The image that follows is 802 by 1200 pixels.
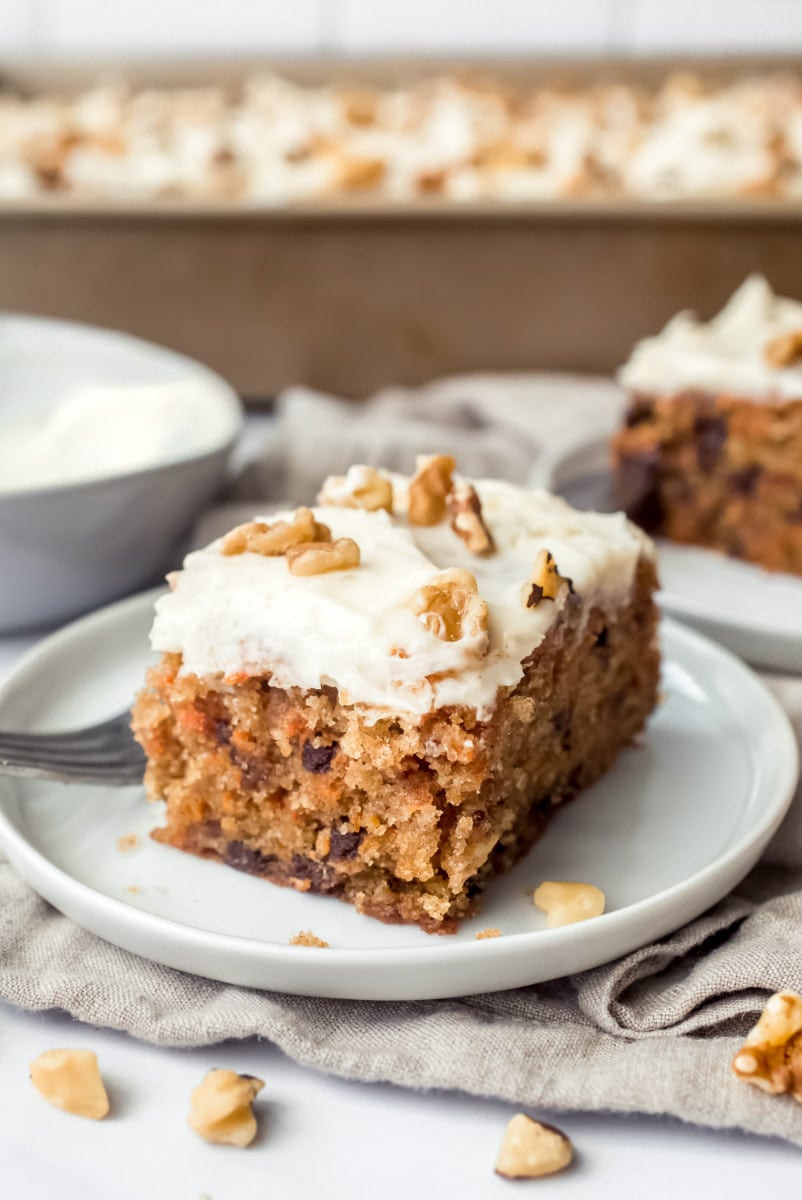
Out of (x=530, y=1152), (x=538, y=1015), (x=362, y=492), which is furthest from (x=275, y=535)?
(x=530, y=1152)

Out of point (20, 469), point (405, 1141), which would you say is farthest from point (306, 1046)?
point (20, 469)

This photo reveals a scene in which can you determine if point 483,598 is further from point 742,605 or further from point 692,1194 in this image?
point 742,605

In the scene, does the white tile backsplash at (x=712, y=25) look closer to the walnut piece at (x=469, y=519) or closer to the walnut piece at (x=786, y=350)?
the walnut piece at (x=786, y=350)

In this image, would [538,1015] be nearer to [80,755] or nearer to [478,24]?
[80,755]

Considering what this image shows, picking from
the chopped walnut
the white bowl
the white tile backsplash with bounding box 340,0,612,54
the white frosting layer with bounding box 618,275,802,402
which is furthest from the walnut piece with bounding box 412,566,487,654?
the white tile backsplash with bounding box 340,0,612,54

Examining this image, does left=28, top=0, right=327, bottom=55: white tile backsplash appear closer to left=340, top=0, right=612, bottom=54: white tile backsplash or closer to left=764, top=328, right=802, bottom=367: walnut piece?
left=340, top=0, right=612, bottom=54: white tile backsplash

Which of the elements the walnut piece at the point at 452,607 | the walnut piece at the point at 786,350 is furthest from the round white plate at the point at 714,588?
the walnut piece at the point at 452,607

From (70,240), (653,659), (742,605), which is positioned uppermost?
(70,240)
